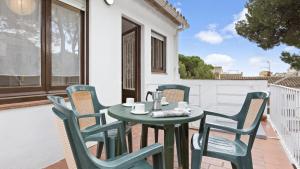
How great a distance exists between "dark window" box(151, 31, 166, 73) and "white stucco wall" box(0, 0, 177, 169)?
0.58 feet

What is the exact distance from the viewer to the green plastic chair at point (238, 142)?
1.78 m

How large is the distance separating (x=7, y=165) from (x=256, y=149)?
331 cm

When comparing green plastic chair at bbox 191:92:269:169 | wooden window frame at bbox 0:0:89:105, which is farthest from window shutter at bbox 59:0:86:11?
green plastic chair at bbox 191:92:269:169

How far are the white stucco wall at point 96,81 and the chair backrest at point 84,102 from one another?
1.43 ft

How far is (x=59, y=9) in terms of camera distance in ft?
9.53

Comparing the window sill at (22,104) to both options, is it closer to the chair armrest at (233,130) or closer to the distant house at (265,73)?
the chair armrest at (233,130)

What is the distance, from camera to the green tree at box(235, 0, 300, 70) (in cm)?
602

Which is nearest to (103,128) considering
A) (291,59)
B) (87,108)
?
(87,108)

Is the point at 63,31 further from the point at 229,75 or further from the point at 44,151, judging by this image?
the point at 229,75

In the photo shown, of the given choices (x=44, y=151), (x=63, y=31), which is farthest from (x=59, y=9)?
(x=44, y=151)

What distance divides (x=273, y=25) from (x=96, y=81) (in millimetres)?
5719

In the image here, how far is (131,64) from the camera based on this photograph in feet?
17.4

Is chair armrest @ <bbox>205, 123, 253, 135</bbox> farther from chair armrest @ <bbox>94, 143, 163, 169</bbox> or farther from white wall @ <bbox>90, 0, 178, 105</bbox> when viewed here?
white wall @ <bbox>90, 0, 178, 105</bbox>

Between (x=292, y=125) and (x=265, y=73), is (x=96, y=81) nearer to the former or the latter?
(x=292, y=125)
